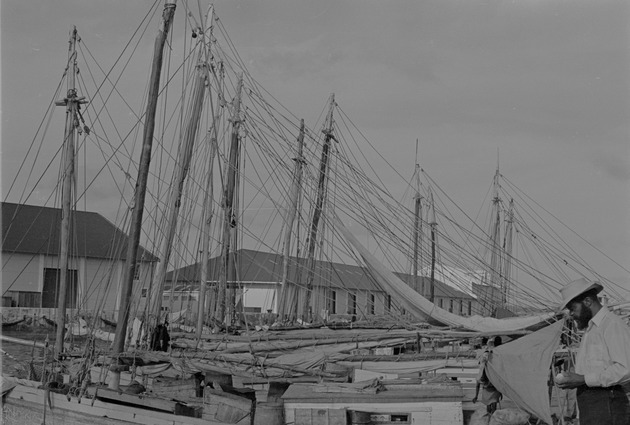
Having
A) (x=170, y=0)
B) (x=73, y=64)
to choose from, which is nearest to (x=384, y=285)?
(x=170, y=0)

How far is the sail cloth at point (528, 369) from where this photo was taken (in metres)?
8.87

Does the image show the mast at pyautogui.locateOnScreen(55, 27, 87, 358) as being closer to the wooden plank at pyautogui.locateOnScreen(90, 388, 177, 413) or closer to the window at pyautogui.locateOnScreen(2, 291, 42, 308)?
the wooden plank at pyautogui.locateOnScreen(90, 388, 177, 413)

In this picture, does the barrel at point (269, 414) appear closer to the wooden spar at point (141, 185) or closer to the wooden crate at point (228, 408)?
the wooden crate at point (228, 408)

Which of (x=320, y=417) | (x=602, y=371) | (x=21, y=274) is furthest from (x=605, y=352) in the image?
(x=21, y=274)

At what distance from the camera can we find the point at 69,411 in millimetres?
12664

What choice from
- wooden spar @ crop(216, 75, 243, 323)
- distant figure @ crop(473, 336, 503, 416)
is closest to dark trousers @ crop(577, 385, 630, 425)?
distant figure @ crop(473, 336, 503, 416)

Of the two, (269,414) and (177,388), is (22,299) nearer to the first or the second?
(177,388)

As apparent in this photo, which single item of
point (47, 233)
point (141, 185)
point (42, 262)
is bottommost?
point (141, 185)

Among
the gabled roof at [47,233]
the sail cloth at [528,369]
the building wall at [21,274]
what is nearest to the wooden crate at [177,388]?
the sail cloth at [528,369]

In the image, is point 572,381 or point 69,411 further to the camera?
point 69,411

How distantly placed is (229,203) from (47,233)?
29759 millimetres

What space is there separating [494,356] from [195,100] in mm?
12757

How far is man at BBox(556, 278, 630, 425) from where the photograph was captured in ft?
17.5

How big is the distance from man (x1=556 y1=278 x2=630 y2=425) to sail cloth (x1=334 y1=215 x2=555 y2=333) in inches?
265
